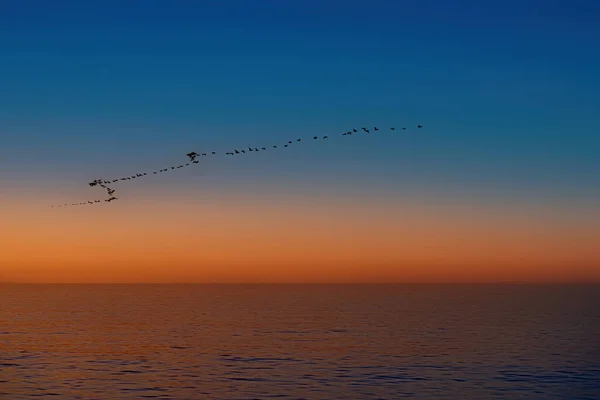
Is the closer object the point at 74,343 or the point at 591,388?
the point at 591,388

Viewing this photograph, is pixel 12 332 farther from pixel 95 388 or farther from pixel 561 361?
pixel 561 361

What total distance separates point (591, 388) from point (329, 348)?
3294 centimetres

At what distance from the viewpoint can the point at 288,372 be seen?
229 feet

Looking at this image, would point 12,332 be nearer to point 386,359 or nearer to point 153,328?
point 153,328

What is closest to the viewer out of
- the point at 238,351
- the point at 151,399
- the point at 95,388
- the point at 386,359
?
the point at 151,399

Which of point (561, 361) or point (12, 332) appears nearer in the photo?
point (561, 361)

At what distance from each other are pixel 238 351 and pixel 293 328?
106 feet

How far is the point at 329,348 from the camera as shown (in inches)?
3465

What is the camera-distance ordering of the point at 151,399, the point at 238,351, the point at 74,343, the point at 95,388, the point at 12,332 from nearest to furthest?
the point at 151,399 → the point at 95,388 → the point at 238,351 → the point at 74,343 → the point at 12,332

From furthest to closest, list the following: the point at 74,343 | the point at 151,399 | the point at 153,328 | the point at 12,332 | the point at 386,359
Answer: the point at 153,328
the point at 12,332
the point at 74,343
the point at 386,359
the point at 151,399

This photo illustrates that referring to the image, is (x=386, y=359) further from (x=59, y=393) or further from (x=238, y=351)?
(x=59, y=393)

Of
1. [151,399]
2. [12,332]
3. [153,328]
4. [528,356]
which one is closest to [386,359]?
[528,356]

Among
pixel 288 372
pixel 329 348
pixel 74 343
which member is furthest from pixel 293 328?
pixel 288 372

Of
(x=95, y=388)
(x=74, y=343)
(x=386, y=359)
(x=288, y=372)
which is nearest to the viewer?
(x=95, y=388)
